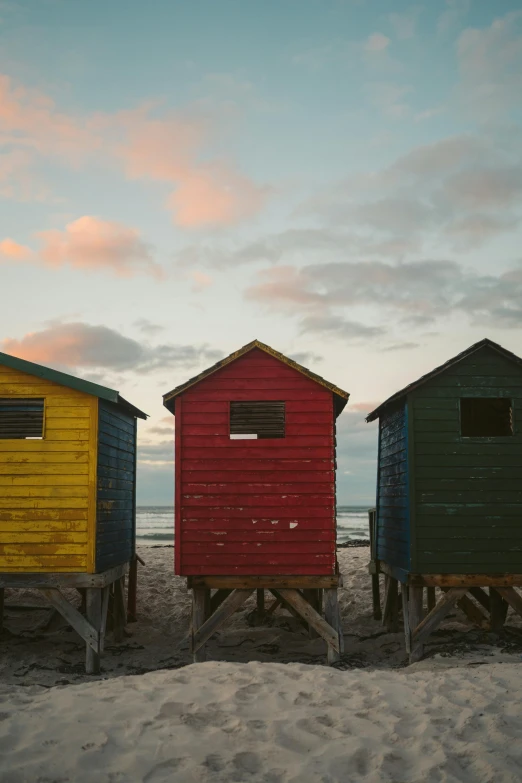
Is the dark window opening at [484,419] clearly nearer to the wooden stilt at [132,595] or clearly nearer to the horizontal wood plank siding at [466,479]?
the horizontal wood plank siding at [466,479]

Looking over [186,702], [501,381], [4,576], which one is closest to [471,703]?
[186,702]

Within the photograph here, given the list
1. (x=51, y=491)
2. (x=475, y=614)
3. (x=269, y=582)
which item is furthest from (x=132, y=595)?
(x=475, y=614)

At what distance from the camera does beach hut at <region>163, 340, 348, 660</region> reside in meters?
11.9

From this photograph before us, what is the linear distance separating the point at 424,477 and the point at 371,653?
3935 millimetres

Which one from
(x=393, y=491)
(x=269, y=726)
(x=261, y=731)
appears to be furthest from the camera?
(x=393, y=491)

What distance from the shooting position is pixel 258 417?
12188 mm

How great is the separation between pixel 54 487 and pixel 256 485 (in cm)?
373

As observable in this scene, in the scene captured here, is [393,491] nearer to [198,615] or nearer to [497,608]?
[497,608]

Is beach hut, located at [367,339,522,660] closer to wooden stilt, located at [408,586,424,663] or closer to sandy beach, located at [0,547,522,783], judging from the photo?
wooden stilt, located at [408,586,424,663]

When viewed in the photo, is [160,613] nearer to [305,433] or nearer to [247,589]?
[247,589]

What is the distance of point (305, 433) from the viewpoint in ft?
39.7

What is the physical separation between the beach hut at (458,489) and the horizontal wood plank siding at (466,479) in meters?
0.02

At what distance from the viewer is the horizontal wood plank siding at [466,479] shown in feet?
39.5

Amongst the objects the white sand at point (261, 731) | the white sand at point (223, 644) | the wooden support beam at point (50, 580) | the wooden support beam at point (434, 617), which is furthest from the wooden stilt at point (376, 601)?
the white sand at point (261, 731)
